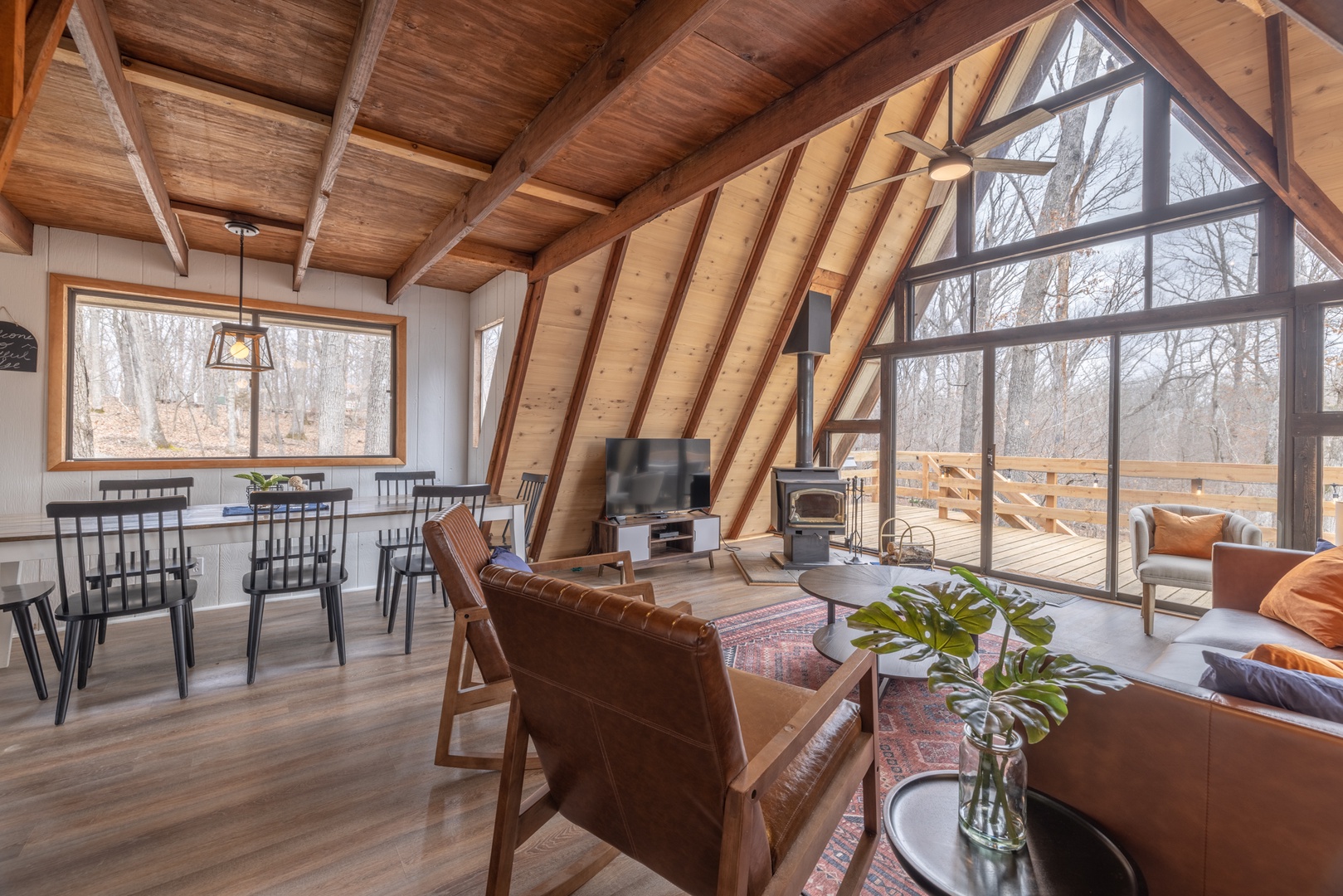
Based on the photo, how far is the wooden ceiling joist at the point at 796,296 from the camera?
14.7 feet

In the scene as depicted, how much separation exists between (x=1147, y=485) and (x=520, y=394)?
15.8 ft

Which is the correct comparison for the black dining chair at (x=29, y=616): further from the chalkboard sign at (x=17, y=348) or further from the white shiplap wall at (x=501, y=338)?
the white shiplap wall at (x=501, y=338)

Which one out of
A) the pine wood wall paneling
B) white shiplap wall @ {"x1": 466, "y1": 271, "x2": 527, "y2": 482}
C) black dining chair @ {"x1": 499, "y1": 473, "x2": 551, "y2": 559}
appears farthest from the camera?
the pine wood wall paneling

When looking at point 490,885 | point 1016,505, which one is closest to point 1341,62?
point 1016,505

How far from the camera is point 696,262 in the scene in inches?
174

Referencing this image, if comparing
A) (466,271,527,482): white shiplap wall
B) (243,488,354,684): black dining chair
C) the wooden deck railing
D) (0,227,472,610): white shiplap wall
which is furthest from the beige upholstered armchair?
(0,227,472,610): white shiplap wall

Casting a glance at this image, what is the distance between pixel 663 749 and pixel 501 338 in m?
4.21

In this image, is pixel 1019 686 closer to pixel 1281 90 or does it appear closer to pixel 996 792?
pixel 996 792

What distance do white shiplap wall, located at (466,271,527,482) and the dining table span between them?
3.39ft

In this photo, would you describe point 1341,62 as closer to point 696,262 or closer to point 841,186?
point 841,186

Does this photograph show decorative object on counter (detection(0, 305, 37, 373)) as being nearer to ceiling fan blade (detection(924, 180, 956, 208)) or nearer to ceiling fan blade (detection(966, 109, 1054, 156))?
ceiling fan blade (detection(966, 109, 1054, 156))

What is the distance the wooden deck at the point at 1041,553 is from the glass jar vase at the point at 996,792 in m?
4.04

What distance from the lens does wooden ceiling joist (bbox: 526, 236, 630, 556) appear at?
166 inches

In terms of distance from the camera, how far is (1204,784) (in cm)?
118
